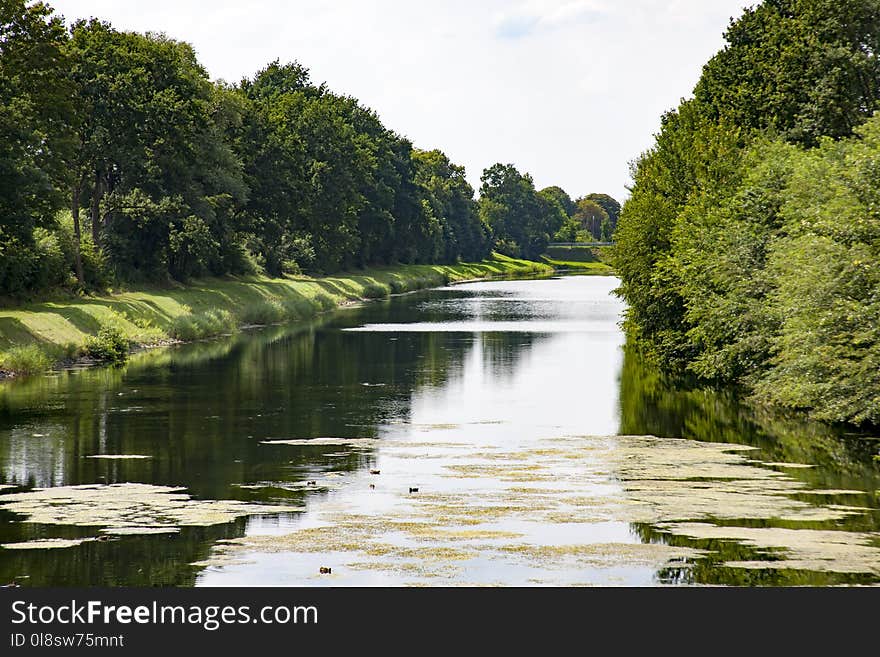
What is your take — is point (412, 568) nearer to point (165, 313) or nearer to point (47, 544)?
point (47, 544)

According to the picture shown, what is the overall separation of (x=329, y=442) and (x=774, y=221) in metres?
20.1

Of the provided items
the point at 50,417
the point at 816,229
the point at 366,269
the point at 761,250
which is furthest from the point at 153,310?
the point at 366,269

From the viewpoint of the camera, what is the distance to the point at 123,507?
82.2 feet

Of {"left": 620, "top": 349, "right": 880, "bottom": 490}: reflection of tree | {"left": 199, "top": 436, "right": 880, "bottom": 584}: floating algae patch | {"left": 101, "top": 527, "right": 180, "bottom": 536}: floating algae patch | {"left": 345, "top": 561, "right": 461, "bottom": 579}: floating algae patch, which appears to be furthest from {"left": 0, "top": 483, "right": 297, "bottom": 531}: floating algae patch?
{"left": 620, "top": 349, "right": 880, "bottom": 490}: reflection of tree

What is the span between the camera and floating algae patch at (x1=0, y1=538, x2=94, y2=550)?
21.5 m

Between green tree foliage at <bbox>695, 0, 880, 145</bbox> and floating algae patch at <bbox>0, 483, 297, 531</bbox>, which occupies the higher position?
green tree foliage at <bbox>695, 0, 880, 145</bbox>

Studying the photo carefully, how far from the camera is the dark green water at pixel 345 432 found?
20094mm

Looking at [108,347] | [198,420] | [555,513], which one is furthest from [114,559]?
[108,347]

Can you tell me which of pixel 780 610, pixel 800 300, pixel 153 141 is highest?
pixel 153 141

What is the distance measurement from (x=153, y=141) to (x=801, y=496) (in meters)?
59.5

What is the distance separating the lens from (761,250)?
4503 centimetres

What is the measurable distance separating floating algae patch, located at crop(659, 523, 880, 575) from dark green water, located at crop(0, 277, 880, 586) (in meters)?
0.14

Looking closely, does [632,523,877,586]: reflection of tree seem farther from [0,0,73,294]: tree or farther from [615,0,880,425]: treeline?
[0,0,73,294]: tree

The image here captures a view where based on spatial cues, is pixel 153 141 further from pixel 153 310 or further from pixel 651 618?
pixel 651 618
